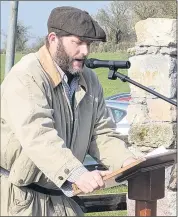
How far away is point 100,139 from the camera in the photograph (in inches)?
128

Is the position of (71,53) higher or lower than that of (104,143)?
higher

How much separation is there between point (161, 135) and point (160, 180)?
8.01 ft

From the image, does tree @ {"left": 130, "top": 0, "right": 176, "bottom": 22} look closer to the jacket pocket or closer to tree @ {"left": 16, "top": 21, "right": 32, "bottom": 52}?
tree @ {"left": 16, "top": 21, "right": 32, "bottom": 52}

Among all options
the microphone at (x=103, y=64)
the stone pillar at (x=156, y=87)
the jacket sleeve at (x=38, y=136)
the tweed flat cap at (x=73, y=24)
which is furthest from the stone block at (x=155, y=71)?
the jacket sleeve at (x=38, y=136)

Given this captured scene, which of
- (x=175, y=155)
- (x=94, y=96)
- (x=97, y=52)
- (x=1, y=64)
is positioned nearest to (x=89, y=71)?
(x=94, y=96)

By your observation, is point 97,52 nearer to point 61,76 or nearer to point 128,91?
point 128,91

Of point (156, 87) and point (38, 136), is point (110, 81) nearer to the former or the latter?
point (156, 87)

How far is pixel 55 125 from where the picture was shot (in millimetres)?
2936

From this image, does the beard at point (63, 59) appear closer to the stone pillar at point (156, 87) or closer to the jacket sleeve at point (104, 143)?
the jacket sleeve at point (104, 143)

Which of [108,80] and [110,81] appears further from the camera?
[110,81]

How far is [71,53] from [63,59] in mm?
47

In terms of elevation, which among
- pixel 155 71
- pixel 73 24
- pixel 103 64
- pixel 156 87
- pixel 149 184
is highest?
pixel 73 24

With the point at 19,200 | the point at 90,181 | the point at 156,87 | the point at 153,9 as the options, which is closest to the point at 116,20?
the point at 153,9

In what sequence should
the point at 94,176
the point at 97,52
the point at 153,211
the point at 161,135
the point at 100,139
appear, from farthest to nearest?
the point at 161,135
the point at 97,52
the point at 100,139
the point at 153,211
the point at 94,176
